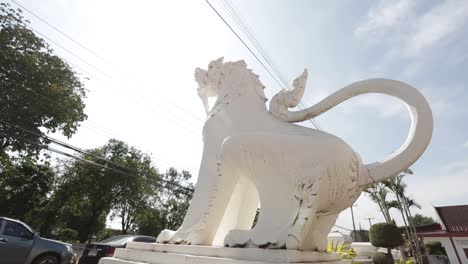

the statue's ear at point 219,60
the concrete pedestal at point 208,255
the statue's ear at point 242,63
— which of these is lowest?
the concrete pedestal at point 208,255

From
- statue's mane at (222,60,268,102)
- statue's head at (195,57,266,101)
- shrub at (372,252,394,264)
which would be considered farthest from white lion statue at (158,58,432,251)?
shrub at (372,252,394,264)

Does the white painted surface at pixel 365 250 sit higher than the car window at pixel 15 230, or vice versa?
the white painted surface at pixel 365 250

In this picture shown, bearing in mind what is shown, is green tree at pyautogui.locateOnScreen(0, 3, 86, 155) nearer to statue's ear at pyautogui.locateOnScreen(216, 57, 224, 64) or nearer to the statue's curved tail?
statue's ear at pyautogui.locateOnScreen(216, 57, 224, 64)

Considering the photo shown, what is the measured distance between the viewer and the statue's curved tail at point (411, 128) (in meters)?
2.08

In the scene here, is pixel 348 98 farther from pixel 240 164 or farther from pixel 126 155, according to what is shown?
pixel 126 155

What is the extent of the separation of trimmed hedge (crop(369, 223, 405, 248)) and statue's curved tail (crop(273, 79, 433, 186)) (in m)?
9.87

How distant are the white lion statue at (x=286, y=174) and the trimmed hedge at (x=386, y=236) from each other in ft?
32.4

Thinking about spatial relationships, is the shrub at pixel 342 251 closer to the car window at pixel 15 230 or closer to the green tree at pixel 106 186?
the car window at pixel 15 230

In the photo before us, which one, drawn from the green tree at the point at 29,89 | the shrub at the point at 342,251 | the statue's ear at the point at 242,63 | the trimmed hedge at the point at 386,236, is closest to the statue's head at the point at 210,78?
the statue's ear at the point at 242,63

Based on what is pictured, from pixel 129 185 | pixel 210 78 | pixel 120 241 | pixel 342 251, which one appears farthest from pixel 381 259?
pixel 129 185

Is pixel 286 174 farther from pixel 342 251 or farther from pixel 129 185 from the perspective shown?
pixel 129 185

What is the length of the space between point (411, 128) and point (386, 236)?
9.90 m

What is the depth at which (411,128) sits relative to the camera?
217cm

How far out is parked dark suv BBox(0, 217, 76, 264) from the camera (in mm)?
5117
